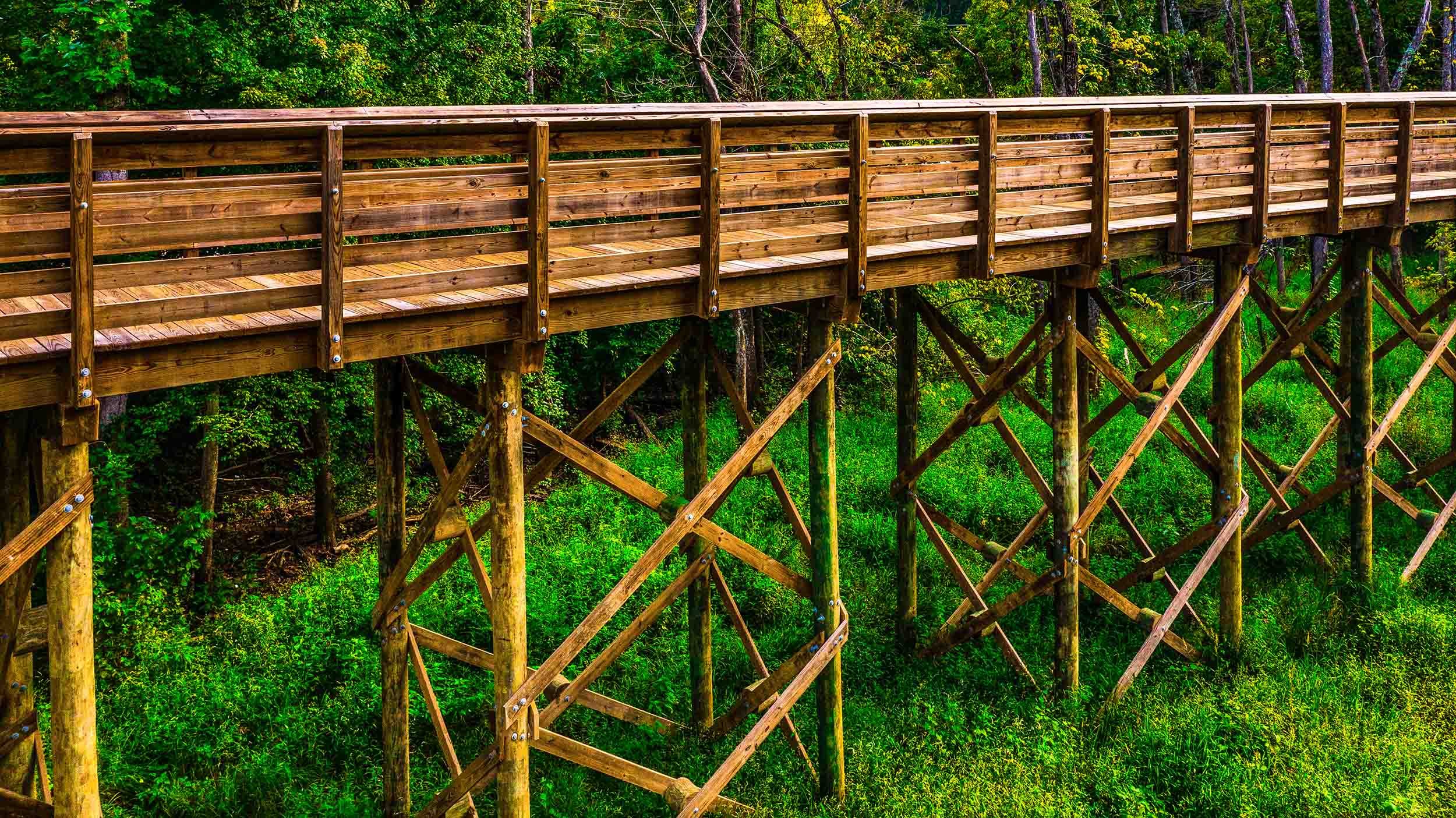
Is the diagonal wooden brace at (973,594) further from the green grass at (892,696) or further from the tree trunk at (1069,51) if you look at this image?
the tree trunk at (1069,51)

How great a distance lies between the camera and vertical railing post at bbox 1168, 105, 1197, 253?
29.7 feet

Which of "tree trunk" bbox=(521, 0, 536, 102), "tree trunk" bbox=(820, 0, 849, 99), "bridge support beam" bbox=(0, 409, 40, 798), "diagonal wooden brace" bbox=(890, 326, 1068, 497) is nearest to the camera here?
"bridge support beam" bbox=(0, 409, 40, 798)

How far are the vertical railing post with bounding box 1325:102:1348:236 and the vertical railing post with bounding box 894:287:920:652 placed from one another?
3484 millimetres

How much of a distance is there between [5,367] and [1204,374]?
15723mm

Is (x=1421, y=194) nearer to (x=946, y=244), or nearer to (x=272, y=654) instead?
(x=946, y=244)

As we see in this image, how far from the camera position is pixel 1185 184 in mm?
9180

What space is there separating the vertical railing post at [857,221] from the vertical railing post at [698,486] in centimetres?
111

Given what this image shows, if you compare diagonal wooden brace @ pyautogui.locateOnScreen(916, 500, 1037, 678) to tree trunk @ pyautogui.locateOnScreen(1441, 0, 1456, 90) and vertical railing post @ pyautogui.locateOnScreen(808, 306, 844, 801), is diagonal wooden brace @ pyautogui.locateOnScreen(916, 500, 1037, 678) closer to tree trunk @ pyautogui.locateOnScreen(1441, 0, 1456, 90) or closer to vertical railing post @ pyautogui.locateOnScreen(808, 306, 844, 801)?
vertical railing post @ pyautogui.locateOnScreen(808, 306, 844, 801)

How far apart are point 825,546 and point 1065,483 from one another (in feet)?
7.53

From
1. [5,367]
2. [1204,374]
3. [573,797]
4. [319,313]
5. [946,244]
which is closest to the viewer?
[5,367]

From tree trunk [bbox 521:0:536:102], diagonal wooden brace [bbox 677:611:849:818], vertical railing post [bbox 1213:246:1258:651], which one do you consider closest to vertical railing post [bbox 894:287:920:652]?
diagonal wooden brace [bbox 677:611:849:818]

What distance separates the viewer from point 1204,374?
57.1 feet

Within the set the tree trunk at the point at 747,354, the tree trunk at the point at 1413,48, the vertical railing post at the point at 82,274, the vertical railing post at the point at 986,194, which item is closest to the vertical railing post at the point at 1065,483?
the vertical railing post at the point at 986,194

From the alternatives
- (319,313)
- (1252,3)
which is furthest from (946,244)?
(1252,3)
